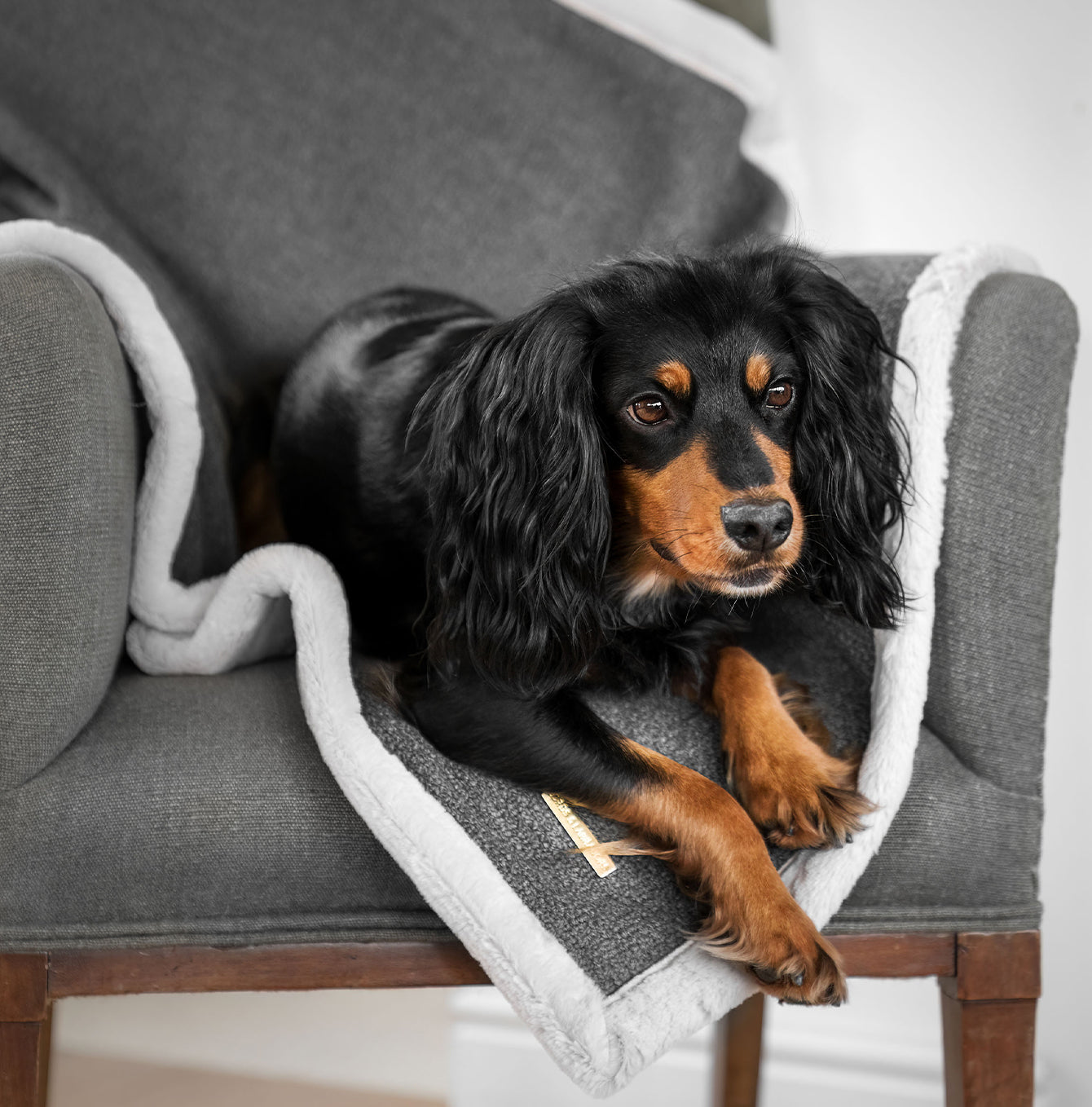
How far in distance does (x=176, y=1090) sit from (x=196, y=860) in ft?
4.24

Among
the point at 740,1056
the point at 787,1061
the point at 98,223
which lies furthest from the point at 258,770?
the point at 787,1061

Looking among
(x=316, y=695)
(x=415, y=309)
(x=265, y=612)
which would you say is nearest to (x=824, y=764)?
(x=316, y=695)

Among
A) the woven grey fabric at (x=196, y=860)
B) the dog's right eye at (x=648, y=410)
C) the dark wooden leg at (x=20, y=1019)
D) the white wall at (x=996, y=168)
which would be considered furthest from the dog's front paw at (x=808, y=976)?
the white wall at (x=996, y=168)

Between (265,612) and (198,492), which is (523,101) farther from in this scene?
(265,612)

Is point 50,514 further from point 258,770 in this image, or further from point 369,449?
point 369,449

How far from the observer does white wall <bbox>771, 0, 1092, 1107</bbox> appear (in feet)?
5.84

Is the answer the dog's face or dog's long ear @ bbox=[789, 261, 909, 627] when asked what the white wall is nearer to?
dog's long ear @ bbox=[789, 261, 909, 627]

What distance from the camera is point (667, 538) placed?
1.11 metres

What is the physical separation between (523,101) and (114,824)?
1461 millimetres

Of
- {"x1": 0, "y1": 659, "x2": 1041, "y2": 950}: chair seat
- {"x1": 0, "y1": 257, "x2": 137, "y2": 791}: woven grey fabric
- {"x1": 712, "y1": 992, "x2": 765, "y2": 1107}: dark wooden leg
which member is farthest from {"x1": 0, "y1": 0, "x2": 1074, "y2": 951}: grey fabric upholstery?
{"x1": 712, "y1": 992, "x2": 765, "y2": 1107}: dark wooden leg

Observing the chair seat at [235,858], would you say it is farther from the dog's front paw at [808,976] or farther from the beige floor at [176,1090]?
the beige floor at [176,1090]

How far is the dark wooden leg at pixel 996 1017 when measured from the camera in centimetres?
111

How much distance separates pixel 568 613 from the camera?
1176 mm

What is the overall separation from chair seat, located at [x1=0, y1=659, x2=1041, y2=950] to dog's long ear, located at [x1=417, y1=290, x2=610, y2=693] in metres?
0.23
